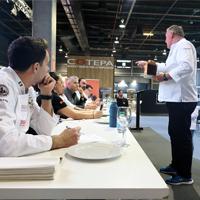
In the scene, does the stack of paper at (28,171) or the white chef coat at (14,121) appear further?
the white chef coat at (14,121)

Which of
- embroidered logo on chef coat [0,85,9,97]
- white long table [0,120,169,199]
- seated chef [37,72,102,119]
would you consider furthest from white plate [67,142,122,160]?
seated chef [37,72,102,119]

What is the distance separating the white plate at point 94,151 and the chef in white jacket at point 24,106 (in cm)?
10

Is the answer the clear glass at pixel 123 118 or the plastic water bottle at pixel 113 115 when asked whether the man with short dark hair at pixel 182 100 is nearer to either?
the plastic water bottle at pixel 113 115

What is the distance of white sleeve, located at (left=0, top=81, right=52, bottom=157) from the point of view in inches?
31.9

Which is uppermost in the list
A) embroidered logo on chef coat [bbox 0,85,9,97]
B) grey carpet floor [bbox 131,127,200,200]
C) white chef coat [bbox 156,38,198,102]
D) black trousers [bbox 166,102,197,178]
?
white chef coat [bbox 156,38,198,102]

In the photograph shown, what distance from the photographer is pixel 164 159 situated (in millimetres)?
2932

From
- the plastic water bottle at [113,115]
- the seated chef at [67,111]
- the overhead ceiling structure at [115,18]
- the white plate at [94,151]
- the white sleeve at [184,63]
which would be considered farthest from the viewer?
the overhead ceiling structure at [115,18]

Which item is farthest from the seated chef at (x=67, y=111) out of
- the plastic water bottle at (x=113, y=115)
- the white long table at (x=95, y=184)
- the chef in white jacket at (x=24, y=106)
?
the white long table at (x=95, y=184)

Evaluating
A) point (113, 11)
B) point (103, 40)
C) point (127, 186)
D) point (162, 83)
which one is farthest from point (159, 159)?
point (103, 40)

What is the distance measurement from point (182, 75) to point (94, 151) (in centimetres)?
142

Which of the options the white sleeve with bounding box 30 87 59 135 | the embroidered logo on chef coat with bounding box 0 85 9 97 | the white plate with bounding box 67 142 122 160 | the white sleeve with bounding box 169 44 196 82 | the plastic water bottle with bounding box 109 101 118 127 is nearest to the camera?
the white plate with bounding box 67 142 122 160

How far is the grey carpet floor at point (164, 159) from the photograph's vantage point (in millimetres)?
1906

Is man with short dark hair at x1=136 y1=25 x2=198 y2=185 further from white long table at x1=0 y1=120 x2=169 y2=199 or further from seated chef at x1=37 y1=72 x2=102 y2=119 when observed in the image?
white long table at x1=0 y1=120 x2=169 y2=199

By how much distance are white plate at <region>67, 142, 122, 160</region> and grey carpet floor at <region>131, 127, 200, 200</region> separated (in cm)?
135
